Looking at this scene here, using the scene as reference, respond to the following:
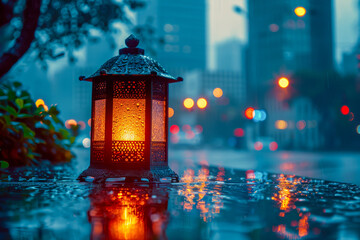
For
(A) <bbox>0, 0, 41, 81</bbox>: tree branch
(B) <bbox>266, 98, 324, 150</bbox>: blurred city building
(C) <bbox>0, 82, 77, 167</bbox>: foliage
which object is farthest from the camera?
(B) <bbox>266, 98, 324, 150</bbox>: blurred city building

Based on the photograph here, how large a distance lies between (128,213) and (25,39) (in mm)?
3742

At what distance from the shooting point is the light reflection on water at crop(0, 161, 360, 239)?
3.85 meters

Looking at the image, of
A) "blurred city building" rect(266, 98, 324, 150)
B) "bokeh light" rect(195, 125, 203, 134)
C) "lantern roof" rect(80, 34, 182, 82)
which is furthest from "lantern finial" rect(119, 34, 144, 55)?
"bokeh light" rect(195, 125, 203, 134)

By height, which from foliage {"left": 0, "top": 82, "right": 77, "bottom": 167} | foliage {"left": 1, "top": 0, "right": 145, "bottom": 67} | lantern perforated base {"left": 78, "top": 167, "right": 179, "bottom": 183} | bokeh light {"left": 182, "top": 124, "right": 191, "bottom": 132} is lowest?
lantern perforated base {"left": 78, "top": 167, "right": 179, "bottom": 183}

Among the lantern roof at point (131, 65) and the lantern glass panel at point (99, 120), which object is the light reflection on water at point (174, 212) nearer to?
the lantern glass panel at point (99, 120)

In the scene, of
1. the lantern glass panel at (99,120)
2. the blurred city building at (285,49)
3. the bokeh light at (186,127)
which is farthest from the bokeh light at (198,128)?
the lantern glass panel at (99,120)

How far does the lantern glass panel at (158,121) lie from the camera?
8.35m

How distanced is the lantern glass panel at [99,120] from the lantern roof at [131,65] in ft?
1.81

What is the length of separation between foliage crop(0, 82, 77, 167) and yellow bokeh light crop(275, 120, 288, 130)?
66222 millimetres

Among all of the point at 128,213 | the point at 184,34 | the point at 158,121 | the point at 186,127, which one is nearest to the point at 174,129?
the point at 186,127

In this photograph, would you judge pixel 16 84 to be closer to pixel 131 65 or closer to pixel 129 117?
pixel 131 65

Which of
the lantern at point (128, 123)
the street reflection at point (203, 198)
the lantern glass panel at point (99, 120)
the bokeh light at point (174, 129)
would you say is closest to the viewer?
the street reflection at point (203, 198)

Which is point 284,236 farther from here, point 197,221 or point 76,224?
point 76,224

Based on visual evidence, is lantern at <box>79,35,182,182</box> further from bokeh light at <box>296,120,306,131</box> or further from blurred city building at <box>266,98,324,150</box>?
bokeh light at <box>296,120,306,131</box>
